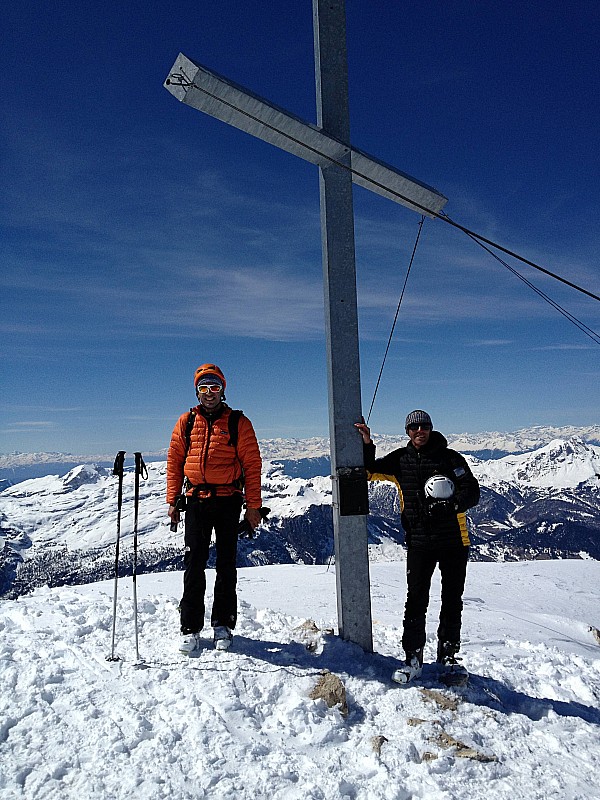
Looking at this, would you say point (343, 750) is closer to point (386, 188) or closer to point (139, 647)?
point (139, 647)

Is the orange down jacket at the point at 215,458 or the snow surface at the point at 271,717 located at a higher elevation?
the orange down jacket at the point at 215,458

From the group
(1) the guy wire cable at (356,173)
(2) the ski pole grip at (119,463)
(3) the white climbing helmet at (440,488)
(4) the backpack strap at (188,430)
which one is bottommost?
(3) the white climbing helmet at (440,488)

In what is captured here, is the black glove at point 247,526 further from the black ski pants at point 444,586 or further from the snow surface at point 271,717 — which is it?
the black ski pants at point 444,586

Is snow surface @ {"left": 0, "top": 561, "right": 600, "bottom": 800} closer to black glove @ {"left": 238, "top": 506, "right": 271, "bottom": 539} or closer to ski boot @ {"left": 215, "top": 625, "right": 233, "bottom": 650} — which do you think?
ski boot @ {"left": 215, "top": 625, "right": 233, "bottom": 650}

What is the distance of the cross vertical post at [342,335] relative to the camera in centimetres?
573

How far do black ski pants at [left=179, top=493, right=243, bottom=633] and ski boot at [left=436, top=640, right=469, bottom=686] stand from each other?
2298 millimetres

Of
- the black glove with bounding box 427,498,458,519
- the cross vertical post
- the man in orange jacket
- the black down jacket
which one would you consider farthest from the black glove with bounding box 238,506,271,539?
the black glove with bounding box 427,498,458,519

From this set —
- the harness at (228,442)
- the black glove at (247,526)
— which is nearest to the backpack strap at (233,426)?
the harness at (228,442)

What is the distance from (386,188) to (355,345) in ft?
6.83

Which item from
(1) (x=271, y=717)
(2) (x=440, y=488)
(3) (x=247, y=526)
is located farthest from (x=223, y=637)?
(2) (x=440, y=488)

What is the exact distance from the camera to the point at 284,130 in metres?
5.59

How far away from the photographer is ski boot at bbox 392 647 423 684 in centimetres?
503

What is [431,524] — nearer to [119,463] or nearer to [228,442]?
[228,442]

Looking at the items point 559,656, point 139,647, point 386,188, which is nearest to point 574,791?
point 559,656
